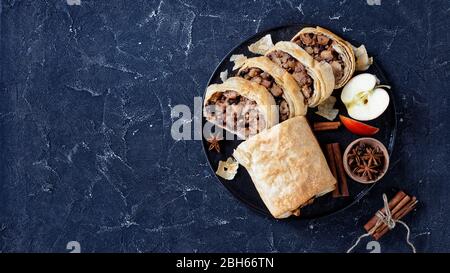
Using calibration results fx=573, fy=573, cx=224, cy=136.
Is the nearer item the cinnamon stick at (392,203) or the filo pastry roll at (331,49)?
the filo pastry roll at (331,49)

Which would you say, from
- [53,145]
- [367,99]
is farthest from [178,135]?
[367,99]

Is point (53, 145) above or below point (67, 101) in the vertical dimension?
below

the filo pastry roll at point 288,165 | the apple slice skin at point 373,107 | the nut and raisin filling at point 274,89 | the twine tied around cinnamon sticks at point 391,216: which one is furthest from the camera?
the twine tied around cinnamon sticks at point 391,216

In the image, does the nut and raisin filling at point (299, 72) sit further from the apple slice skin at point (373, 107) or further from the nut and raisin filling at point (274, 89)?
the apple slice skin at point (373, 107)

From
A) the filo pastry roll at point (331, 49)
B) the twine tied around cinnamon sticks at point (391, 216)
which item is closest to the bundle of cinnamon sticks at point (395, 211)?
the twine tied around cinnamon sticks at point (391, 216)

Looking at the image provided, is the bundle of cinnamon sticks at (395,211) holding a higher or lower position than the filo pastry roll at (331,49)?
lower

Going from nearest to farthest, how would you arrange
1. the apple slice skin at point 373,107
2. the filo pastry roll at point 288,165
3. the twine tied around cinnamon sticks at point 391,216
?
1. the filo pastry roll at point 288,165
2. the apple slice skin at point 373,107
3. the twine tied around cinnamon sticks at point 391,216
